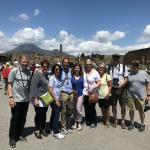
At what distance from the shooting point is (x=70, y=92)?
25.3ft

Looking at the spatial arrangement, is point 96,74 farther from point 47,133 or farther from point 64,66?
point 47,133

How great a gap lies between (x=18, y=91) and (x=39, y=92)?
0.57 meters

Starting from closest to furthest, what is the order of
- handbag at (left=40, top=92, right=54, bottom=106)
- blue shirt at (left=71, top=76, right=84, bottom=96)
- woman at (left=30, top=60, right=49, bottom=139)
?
woman at (left=30, top=60, right=49, bottom=139) < handbag at (left=40, top=92, right=54, bottom=106) < blue shirt at (left=71, top=76, right=84, bottom=96)

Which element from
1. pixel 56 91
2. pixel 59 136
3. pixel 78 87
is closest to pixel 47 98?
pixel 56 91

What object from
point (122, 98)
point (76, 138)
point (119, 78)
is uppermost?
point (119, 78)

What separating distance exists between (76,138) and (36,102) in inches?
49.6

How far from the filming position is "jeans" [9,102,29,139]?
6.79m

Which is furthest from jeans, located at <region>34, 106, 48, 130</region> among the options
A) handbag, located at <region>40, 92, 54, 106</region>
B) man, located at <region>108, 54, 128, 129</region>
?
man, located at <region>108, 54, 128, 129</region>

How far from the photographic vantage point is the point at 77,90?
26.1 ft

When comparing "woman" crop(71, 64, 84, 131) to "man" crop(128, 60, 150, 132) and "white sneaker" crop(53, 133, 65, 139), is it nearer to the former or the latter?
"white sneaker" crop(53, 133, 65, 139)

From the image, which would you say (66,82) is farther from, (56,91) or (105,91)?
(105,91)

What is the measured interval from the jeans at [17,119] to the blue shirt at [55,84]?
0.82 meters

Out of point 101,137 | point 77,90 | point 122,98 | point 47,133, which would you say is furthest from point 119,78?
point 47,133

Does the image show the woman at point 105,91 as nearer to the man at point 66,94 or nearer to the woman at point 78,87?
the woman at point 78,87
